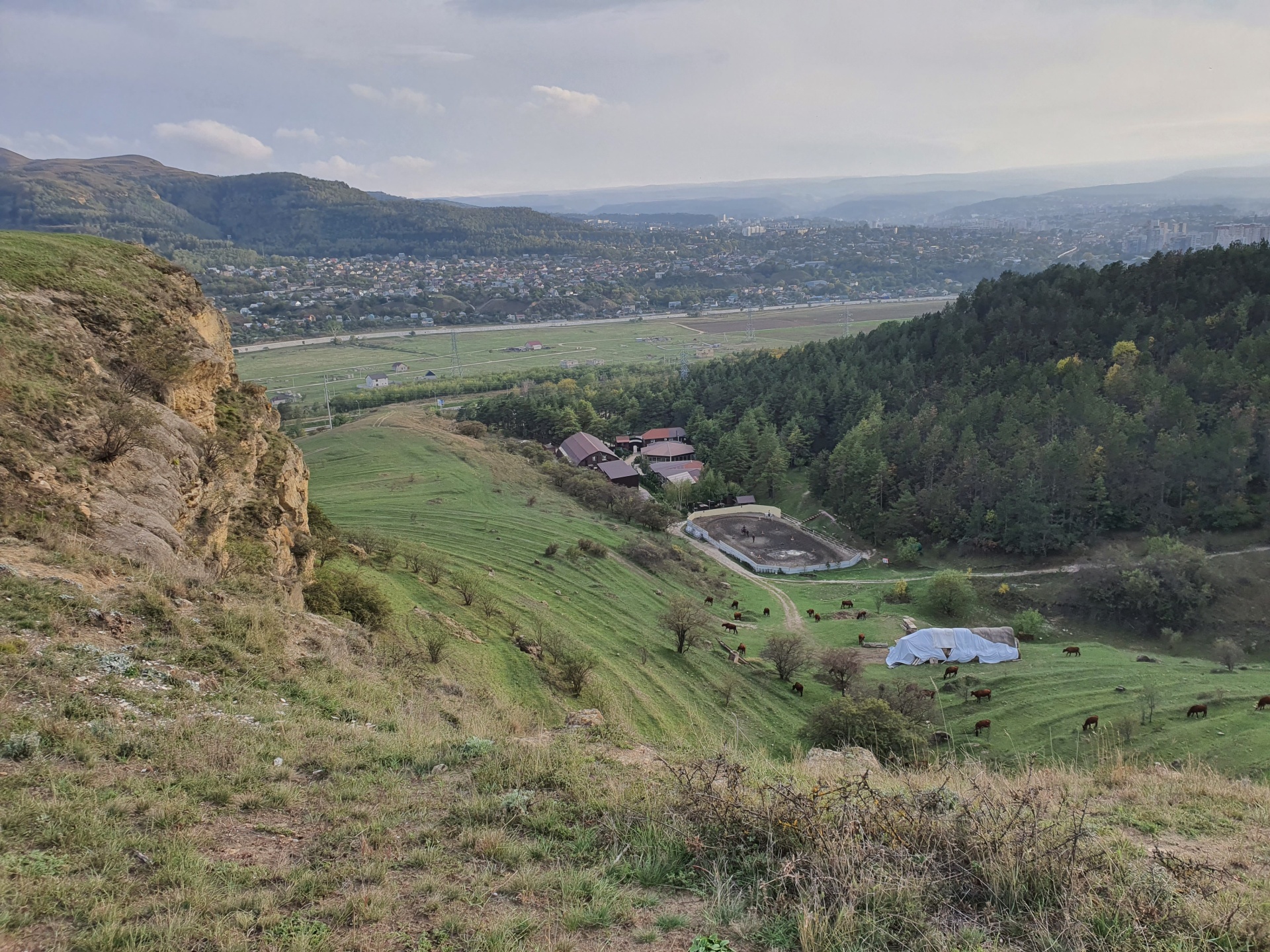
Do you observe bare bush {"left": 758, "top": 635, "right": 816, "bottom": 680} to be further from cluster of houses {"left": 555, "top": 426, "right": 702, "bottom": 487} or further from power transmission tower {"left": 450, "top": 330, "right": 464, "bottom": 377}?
power transmission tower {"left": 450, "top": 330, "right": 464, "bottom": 377}

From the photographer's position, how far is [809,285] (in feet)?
627

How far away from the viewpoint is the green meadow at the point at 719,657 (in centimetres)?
1992

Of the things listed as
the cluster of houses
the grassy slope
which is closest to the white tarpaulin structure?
the grassy slope

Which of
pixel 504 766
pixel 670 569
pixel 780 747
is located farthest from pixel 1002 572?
pixel 504 766

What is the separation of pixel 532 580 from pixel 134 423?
63.3 feet

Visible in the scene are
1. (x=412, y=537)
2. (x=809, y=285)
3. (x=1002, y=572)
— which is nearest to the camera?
(x=412, y=537)

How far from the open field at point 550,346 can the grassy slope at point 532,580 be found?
38569 mm

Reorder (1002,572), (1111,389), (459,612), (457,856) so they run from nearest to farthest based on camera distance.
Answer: (457,856) < (459,612) < (1002,572) < (1111,389)

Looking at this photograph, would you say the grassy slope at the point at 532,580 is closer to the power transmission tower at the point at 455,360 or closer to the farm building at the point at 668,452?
the farm building at the point at 668,452

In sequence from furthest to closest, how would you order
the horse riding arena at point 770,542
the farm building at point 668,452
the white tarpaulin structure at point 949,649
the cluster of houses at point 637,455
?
the farm building at point 668,452
the cluster of houses at point 637,455
the horse riding arena at point 770,542
the white tarpaulin structure at point 949,649

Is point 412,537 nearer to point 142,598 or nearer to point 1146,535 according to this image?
point 142,598

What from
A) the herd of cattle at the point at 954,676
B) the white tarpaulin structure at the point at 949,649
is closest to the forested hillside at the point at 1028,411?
the herd of cattle at the point at 954,676

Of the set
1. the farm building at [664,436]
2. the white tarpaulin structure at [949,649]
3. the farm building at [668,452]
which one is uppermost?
the farm building at [664,436]

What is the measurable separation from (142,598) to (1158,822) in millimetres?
13188
